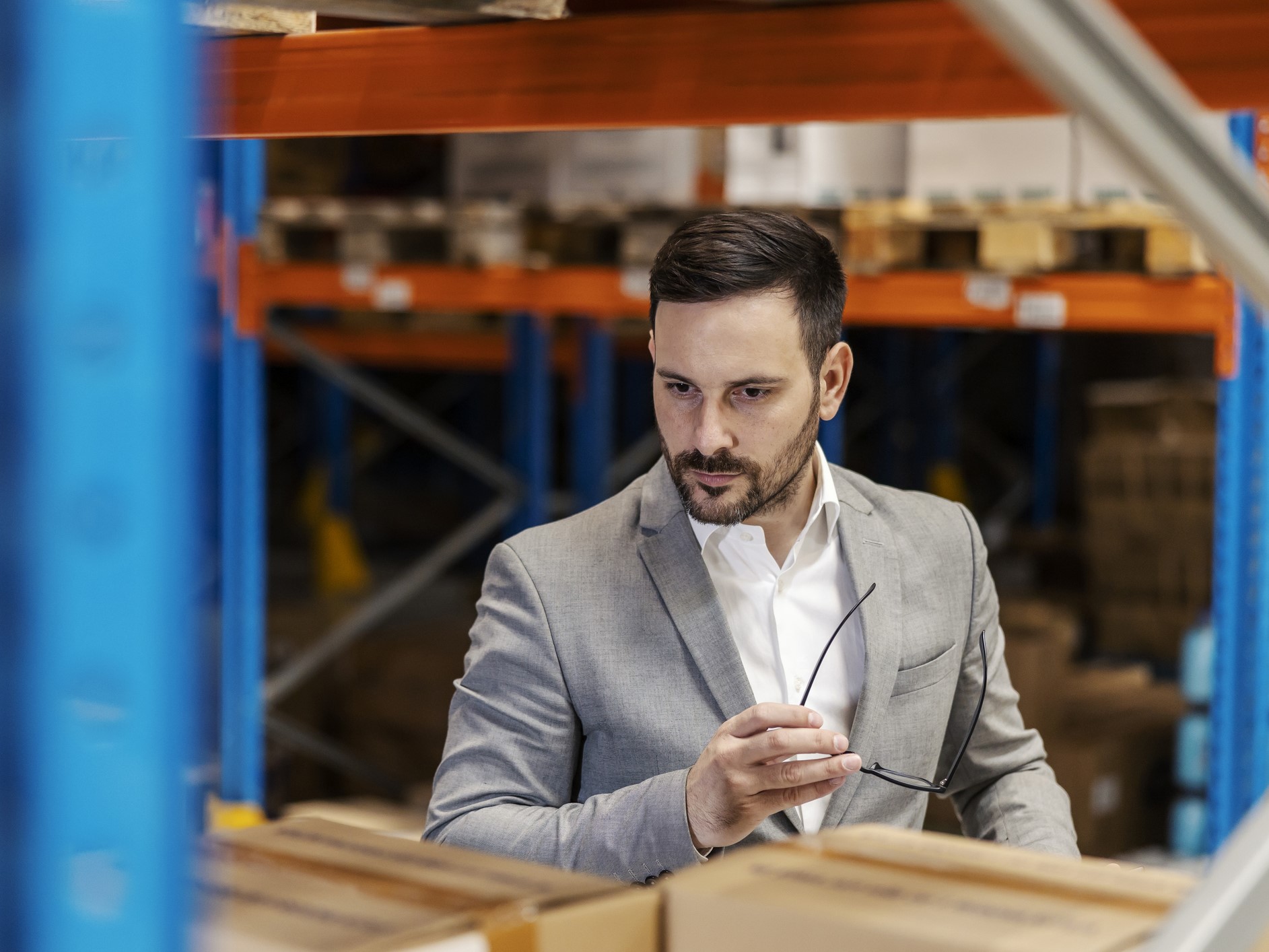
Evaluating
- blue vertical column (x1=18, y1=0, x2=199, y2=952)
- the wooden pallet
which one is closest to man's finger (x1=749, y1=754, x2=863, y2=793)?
blue vertical column (x1=18, y1=0, x2=199, y2=952)

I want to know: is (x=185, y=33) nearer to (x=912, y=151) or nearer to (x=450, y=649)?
(x=912, y=151)

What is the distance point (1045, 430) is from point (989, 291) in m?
6.01

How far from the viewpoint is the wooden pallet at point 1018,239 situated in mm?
4891

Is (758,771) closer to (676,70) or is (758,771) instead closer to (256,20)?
(676,70)

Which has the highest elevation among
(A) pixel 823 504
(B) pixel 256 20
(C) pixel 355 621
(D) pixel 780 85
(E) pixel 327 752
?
(B) pixel 256 20

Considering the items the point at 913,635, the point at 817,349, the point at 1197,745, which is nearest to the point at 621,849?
the point at 913,635

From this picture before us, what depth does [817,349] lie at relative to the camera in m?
2.67

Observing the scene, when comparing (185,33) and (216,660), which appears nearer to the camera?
(185,33)

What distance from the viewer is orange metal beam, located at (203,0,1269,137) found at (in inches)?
72.2

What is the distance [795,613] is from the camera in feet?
8.59

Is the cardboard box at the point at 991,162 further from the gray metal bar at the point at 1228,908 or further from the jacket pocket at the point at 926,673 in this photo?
the gray metal bar at the point at 1228,908

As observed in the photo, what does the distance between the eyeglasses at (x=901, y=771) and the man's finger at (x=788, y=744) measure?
27cm

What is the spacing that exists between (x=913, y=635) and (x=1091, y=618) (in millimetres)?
5668

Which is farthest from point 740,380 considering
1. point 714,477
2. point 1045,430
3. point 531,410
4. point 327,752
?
point 1045,430
